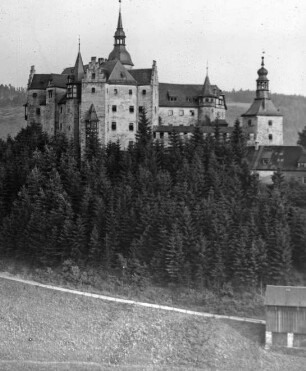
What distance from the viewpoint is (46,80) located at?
107875 mm

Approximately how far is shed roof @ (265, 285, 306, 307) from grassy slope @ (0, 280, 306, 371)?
2.76 meters

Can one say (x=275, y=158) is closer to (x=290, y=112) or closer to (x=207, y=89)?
(x=207, y=89)

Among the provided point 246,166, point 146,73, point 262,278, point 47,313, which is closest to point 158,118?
point 146,73

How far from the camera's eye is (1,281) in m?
74.1

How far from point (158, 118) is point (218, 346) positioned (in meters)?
47.0

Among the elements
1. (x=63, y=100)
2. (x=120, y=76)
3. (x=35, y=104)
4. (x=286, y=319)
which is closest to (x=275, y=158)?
(x=120, y=76)

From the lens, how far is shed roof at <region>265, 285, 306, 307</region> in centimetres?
6350

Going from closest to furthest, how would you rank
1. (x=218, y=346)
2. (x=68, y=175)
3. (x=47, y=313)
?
1. (x=218, y=346)
2. (x=47, y=313)
3. (x=68, y=175)

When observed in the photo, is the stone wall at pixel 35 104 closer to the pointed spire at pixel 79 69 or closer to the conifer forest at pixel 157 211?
the conifer forest at pixel 157 211

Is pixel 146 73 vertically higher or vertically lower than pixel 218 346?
higher

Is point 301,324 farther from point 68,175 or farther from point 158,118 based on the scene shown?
point 158,118

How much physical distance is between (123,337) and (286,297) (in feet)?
42.8

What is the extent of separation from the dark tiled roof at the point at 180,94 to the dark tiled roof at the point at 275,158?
40.2 ft

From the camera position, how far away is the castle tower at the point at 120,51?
350 ft
